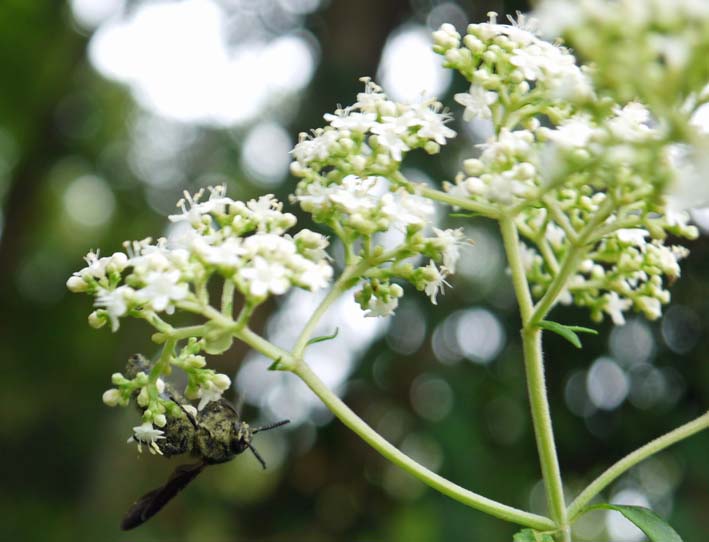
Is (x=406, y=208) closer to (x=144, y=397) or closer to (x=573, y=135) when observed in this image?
(x=573, y=135)

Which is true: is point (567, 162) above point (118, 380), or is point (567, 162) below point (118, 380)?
above

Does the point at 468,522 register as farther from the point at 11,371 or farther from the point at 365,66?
the point at 11,371

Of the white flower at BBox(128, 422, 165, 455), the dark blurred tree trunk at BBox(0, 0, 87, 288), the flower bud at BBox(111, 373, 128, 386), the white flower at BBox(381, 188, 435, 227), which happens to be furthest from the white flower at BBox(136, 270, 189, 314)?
the dark blurred tree trunk at BBox(0, 0, 87, 288)

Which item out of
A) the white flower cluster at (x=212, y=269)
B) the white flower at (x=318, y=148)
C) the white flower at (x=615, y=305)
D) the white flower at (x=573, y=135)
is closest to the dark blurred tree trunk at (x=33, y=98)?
the white flower at (x=318, y=148)

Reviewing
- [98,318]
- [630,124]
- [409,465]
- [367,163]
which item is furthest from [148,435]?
[630,124]

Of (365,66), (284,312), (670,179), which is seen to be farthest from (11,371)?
(670,179)

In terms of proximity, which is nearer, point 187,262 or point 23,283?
point 187,262
